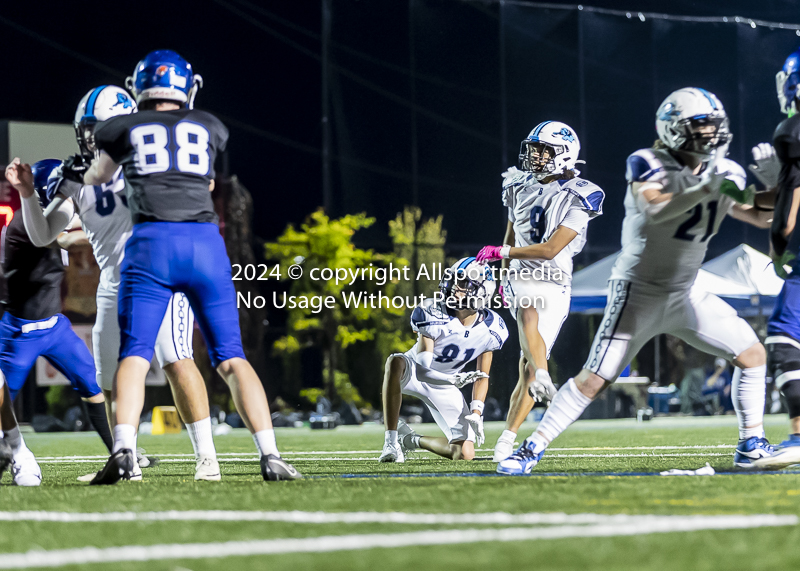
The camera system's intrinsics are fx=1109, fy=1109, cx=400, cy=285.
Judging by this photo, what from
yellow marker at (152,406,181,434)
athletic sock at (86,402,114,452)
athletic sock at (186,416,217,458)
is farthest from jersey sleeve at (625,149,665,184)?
yellow marker at (152,406,181,434)

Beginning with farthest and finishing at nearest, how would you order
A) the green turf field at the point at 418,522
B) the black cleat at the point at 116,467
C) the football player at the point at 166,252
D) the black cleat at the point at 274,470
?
1. the black cleat at the point at 274,470
2. the football player at the point at 166,252
3. the black cleat at the point at 116,467
4. the green turf field at the point at 418,522

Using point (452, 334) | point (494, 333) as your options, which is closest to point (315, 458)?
point (452, 334)

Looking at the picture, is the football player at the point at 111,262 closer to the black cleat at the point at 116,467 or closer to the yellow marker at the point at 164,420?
the black cleat at the point at 116,467

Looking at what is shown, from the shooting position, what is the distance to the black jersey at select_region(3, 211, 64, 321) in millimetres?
5797

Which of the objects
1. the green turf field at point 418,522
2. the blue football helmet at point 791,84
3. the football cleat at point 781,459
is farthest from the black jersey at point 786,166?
the green turf field at point 418,522

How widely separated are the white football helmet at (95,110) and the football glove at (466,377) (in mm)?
2898

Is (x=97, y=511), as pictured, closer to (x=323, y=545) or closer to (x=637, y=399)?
(x=323, y=545)

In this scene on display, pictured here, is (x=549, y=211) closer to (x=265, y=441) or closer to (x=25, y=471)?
(x=265, y=441)

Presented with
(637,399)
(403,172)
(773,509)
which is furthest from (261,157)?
(773,509)

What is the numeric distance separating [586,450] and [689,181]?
3.37 m

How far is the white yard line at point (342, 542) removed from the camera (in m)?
2.58

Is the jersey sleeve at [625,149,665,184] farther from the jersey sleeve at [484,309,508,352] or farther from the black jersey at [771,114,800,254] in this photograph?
the jersey sleeve at [484,309,508,352]

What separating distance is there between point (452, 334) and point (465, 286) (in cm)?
34

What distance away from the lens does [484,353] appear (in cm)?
789
